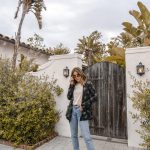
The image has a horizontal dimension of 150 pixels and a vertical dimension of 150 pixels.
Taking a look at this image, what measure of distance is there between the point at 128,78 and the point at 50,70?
275 cm

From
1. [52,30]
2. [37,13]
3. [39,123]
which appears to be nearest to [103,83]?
[39,123]

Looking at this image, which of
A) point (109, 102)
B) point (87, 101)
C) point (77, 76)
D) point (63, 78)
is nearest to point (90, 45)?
point (63, 78)

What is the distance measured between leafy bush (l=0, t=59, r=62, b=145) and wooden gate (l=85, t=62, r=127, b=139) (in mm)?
1273

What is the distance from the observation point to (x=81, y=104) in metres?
5.65

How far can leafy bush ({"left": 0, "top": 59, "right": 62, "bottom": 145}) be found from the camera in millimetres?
7207

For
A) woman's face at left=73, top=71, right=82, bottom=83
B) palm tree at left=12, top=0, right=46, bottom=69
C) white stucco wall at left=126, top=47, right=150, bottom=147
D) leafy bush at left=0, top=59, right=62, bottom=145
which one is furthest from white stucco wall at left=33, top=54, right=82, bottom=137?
palm tree at left=12, top=0, right=46, bottom=69

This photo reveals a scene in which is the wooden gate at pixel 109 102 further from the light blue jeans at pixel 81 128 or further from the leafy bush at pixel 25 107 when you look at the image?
the light blue jeans at pixel 81 128

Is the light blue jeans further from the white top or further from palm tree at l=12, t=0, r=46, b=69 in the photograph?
palm tree at l=12, t=0, r=46, b=69

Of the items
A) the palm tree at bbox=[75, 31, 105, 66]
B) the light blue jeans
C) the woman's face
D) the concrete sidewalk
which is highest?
the palm tree at bbox=[75, 31, 105, 66]

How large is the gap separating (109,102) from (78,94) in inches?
87.2

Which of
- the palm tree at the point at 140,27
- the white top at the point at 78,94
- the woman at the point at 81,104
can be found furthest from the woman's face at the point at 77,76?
the palm tree at the point at 140,27

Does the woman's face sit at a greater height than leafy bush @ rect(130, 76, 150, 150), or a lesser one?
greater

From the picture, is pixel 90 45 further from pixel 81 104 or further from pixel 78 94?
pixel 81 104

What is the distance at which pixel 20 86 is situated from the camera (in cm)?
759
